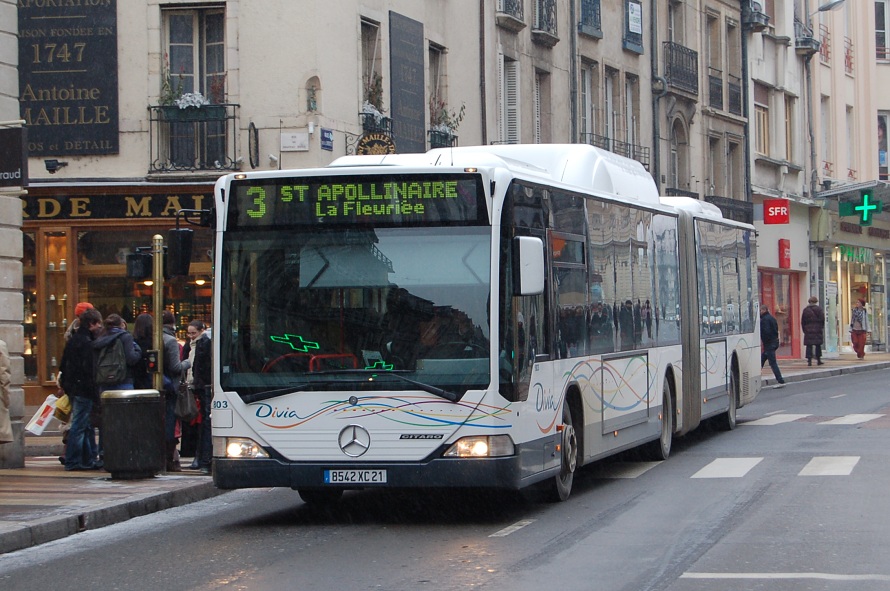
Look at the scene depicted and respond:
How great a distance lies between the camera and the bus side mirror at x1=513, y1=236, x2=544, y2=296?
11125 millimetres

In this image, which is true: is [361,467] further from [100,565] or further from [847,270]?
[847,270]

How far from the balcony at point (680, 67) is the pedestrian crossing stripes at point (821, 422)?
18397 millimetres

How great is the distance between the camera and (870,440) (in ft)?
59.1

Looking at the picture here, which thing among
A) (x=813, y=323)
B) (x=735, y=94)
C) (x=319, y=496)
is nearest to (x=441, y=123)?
(x=319, y=496)

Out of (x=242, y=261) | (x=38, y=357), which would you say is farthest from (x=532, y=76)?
(x=242, y=261)

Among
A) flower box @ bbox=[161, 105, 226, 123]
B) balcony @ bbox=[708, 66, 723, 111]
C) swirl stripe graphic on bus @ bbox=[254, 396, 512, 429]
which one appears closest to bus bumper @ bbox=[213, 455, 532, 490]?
swirl stripe graphic on bus @ bbox=[254, 396, 512, 429]

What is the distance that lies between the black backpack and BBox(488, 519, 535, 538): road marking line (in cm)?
545

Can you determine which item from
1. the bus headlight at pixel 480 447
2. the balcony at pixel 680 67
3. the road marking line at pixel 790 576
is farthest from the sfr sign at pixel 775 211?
the road marking line at pixel 790 576

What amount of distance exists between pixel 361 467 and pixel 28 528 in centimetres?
255

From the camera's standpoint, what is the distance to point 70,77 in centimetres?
2389

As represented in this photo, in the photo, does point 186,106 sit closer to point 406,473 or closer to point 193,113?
point 193,113

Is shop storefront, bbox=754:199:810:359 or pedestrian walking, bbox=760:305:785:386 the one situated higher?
shop storefront, bbox=754:199:810:359

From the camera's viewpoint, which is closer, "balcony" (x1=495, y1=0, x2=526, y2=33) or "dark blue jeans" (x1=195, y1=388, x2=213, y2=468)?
"dark blue jeans" (x1=195, y1=388, x2=213, y2=468)

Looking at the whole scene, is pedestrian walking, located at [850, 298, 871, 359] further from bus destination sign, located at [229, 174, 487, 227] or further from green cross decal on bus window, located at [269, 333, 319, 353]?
green cross decal on bus window, located at [269, 333, 319, 353]
